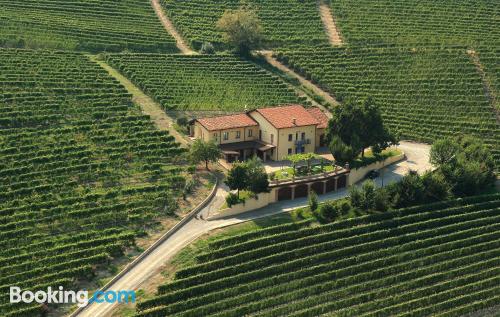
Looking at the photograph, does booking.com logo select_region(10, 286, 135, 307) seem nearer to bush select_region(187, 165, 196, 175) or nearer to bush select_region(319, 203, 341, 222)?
bush select_region(319, 203, 341, 222)

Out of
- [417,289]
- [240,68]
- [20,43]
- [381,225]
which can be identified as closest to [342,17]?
[240,68]

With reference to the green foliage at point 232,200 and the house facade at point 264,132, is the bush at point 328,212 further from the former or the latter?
the house facade at point 264,132

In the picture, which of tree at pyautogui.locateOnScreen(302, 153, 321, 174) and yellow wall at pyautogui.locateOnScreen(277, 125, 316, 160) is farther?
yellow wall at pyautogui.locateOnScreen(277, 125, 316, 160)

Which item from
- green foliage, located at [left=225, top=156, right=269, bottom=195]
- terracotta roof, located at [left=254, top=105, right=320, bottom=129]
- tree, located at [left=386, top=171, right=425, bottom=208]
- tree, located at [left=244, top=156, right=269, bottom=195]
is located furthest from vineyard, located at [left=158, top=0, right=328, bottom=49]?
tree, located at [left=386, top=171, right=425, bottom=208]

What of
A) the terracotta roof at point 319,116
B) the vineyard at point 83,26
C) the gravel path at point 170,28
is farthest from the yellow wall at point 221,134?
the vineyard at point 83,26

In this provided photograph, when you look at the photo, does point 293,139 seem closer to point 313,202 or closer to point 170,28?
point 313,202

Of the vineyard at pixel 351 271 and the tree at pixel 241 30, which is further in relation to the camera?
the tree at pixel 241 30
